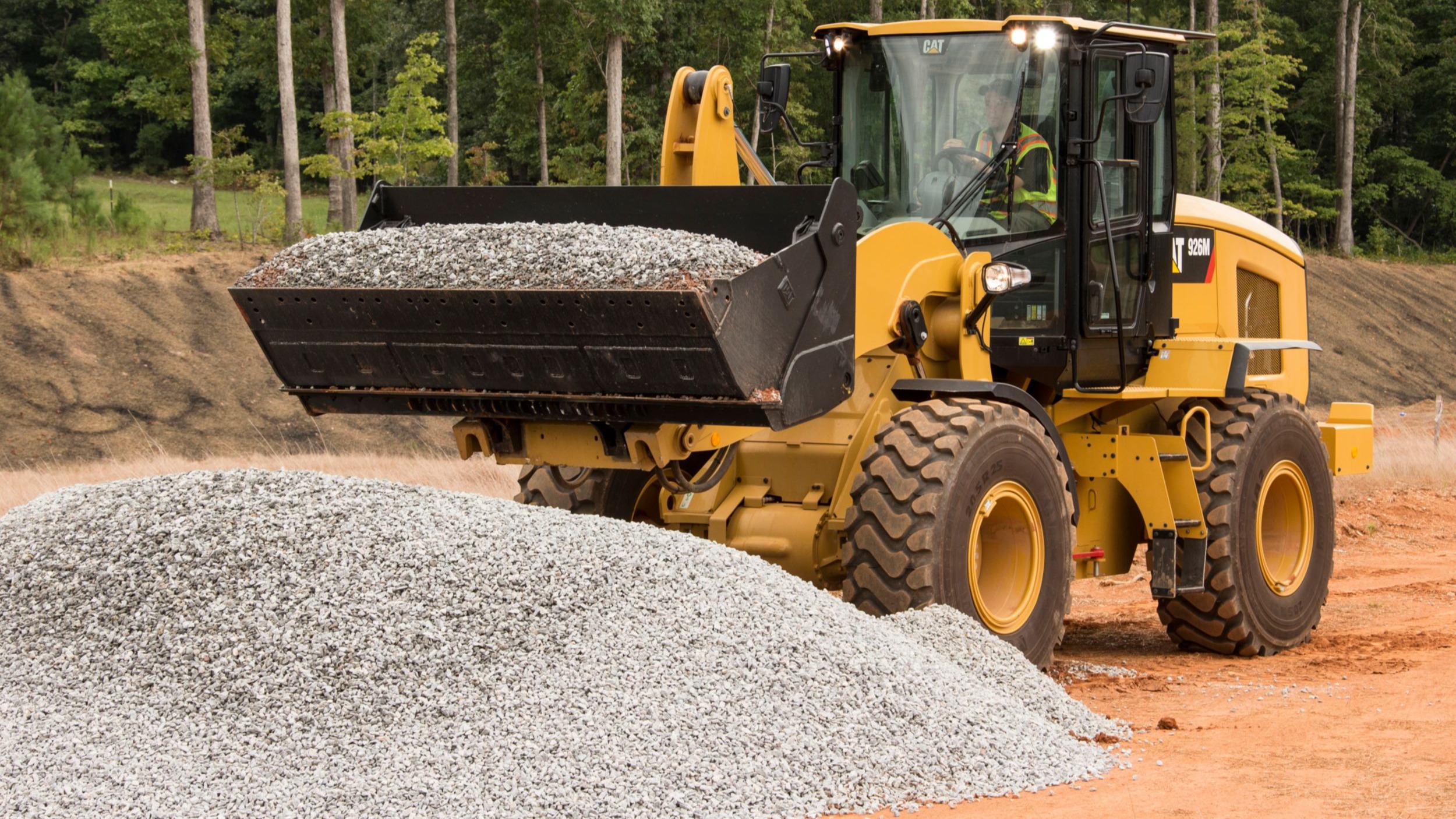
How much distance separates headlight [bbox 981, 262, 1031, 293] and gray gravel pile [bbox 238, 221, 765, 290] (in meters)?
1.31

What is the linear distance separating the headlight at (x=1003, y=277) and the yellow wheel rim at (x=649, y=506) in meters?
2.04

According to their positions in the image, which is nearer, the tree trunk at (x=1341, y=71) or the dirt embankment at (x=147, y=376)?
the dirt embankment at (x=147, y=376)

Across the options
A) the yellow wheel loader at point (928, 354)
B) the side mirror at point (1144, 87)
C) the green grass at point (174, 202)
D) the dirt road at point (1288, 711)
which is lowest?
the dirt road at point (1288, 711)

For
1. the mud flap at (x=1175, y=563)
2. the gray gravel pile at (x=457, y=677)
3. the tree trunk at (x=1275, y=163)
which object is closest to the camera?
the gray gravel pile at (x=457, y=677)

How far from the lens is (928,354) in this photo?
730 cm

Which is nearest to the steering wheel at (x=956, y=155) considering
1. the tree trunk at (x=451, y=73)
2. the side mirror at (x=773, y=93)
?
the side mirror at (x=773, y=93)

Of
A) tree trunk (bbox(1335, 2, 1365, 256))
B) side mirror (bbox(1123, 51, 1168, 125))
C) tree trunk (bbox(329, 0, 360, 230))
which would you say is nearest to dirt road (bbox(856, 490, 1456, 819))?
side mirror (bbox(1123, 51, 1168, 125))

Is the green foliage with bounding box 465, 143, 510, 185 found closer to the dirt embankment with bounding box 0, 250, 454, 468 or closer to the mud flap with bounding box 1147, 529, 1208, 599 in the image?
the dirt embankment with bounding box 0, 250, 454, 468

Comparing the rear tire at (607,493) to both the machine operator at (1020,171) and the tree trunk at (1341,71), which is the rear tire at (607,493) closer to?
the machine operator at (1020,171)

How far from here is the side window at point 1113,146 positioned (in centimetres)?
784

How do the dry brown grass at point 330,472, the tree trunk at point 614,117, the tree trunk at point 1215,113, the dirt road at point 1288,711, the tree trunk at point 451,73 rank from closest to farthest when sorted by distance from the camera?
the dirt road at point 1288,711
the dry brown grass at point 330,472
the tree trunk at point 614,117
the tree trunk at point 451,73
the tree trunk at point 1215,113

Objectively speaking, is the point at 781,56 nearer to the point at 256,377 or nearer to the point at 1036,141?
the point at 1036,141

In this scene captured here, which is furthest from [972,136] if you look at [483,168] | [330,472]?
[483,168]

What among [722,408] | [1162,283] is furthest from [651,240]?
[1162,283]
